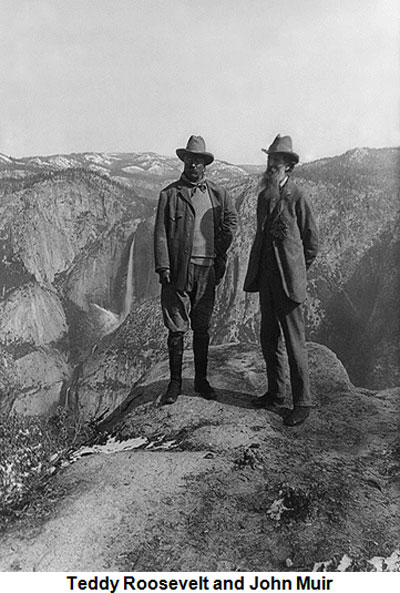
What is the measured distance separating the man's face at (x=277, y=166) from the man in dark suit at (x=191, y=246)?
0.52m

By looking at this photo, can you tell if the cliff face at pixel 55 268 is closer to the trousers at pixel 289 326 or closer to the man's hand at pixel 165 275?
the man's hand at pixel 165 275

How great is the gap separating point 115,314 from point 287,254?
2794 centimetres

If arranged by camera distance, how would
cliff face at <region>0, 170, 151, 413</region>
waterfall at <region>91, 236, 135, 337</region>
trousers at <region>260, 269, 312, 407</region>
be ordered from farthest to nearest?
1. waterfall at <region>91, 236, 135, 337</region>
2. cliff face at <region>0, 170, 151, 413</region>
3. trousers at <region>260, 269, 312, 407</region>

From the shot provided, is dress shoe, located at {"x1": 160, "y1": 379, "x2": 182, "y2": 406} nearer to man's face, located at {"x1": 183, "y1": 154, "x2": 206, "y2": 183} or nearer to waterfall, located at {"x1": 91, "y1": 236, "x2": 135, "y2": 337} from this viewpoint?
man's face, located at {"x1": 183, "y1": 154, "x2": 206, "y2": 183}

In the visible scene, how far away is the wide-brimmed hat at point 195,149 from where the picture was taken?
4444 mm

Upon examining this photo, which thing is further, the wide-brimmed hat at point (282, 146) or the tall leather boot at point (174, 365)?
the tall leather boot at point (174, 365)

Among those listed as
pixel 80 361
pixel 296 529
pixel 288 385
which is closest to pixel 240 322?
pixel 80 361

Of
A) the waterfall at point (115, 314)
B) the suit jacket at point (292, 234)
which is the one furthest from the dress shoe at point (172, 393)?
the waterfall at point (115, 314)

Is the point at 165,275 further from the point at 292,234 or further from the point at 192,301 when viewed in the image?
the point at 292,234

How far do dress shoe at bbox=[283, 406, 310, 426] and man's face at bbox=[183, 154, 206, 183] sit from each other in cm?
203

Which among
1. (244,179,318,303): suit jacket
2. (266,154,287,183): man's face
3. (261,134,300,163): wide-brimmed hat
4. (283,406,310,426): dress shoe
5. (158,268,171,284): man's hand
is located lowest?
(283,406,310,426): dress shoe

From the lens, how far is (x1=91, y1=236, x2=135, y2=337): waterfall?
30.8 meters

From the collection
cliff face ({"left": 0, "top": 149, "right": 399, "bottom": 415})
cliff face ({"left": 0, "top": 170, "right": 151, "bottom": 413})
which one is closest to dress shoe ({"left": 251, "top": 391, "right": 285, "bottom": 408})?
cliff face ({"left": 0, "top": 149, "right": 399, "bottom": 415})

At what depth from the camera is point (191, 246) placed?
4523 millimetres
